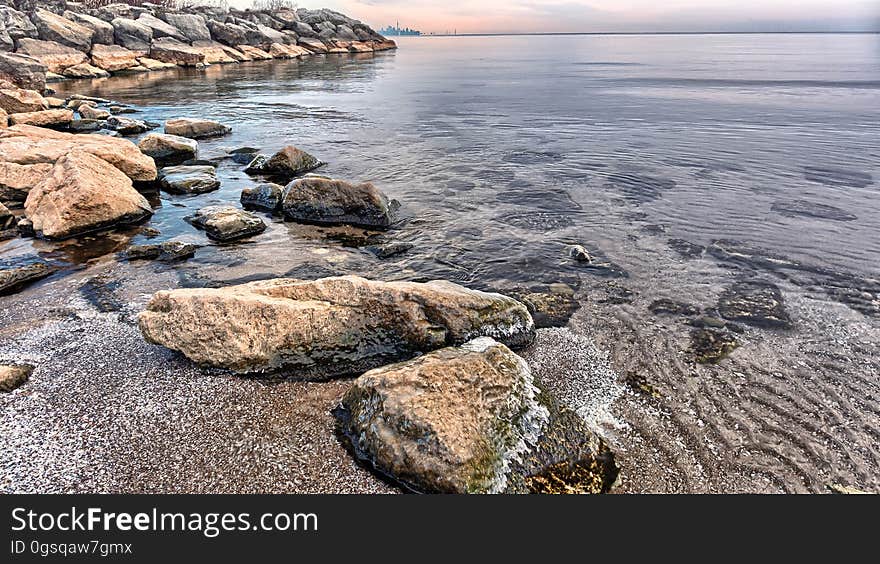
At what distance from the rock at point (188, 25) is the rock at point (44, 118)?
45.9 metres

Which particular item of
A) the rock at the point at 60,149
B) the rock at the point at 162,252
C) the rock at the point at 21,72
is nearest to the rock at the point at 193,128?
the rock at the point at 60,149

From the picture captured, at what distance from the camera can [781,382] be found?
17.1ft

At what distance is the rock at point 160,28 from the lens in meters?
53.2

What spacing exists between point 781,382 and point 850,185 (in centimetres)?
1002

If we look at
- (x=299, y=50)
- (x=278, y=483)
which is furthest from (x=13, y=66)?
(x=299, y=50)

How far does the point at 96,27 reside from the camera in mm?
47031

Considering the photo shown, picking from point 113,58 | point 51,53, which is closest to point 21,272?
point 51,53

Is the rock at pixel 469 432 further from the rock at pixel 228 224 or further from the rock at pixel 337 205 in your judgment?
the rock at pixel 337 205

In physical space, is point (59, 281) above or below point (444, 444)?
below

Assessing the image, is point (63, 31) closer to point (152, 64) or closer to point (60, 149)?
point (152, 64)

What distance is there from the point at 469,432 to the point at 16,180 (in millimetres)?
11285

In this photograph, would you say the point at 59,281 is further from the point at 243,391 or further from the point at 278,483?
the point at 278,483

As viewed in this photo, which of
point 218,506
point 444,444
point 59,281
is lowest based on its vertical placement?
point 59,281

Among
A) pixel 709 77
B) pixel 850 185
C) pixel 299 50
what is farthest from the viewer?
pixel 299 50
